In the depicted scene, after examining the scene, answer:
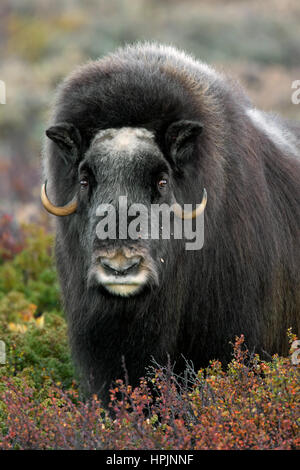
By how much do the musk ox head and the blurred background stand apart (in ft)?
34.8

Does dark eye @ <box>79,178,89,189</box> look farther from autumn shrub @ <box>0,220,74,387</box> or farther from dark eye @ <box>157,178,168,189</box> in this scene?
autumn shrub @ <box>0,220,74,387</box>

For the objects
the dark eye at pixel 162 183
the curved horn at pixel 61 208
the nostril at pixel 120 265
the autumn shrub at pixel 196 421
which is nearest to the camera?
the autumn shrub at pixel 196 421

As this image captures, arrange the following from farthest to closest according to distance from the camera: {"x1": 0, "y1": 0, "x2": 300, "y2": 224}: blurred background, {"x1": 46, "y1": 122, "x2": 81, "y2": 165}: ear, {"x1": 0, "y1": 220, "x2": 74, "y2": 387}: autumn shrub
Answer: {"x1": 0, "y1": 0, "x2": 300, "y2": 224}: blurred background < {"x1": 0, "y1": 220, "x2": 74, "y2": 387}: autumn shrub < {"x1": 46, "y1": 122, "x2": 81, "y2": 165}: ear

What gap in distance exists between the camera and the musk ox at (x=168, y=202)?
402 centimetres

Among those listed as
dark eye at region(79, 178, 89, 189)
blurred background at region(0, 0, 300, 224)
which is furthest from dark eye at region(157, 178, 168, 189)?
blurred background at region(0, 0, 300, 224)

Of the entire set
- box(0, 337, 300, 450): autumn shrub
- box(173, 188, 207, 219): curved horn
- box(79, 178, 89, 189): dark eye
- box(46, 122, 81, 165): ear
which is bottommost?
box(0, 337, 300, 450): autumn shrub

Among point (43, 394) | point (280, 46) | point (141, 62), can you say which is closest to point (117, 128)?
point (141, 62)

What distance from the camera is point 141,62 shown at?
4.37 meters

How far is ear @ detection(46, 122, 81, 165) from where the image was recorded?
13.5ft

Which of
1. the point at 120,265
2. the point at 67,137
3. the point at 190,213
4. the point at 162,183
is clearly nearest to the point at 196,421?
the point at 120,265

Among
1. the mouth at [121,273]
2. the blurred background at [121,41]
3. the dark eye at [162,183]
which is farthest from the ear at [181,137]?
the blurred background at [121,41]

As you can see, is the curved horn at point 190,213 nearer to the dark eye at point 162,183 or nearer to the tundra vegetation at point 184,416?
the dark eye at point 162,183

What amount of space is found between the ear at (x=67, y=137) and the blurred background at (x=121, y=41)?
34.4 ft

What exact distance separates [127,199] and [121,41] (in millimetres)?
22863
